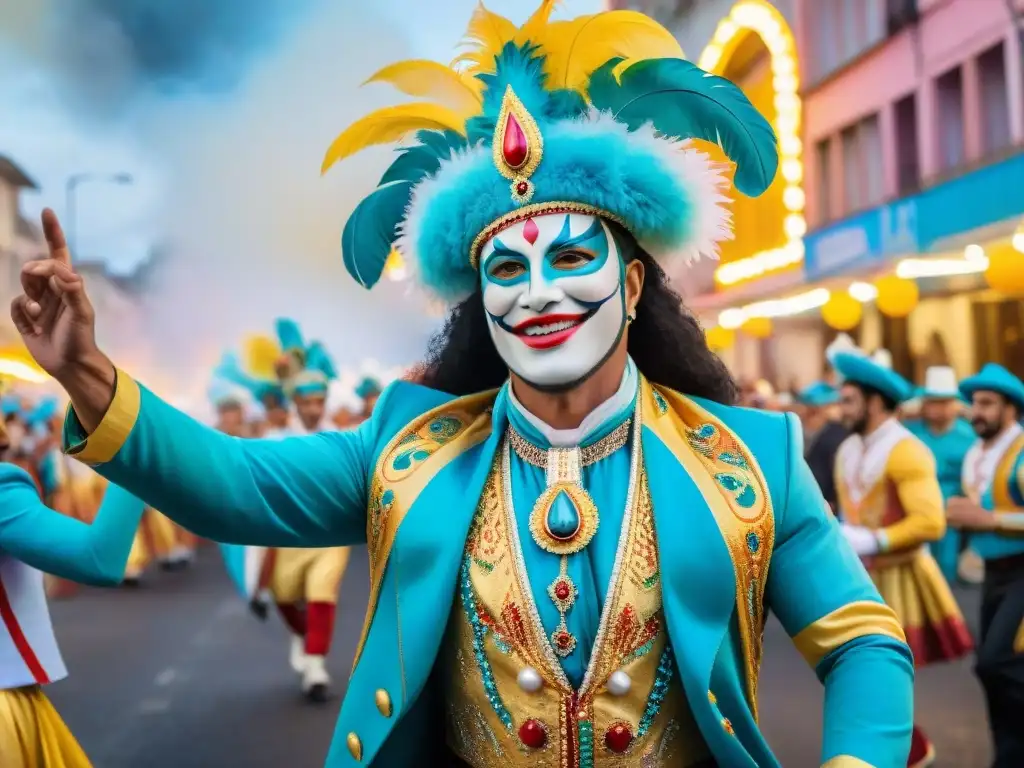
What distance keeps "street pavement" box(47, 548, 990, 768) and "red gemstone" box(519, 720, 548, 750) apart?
3.21 metres

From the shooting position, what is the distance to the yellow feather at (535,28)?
7.60ft

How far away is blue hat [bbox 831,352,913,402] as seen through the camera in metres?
5.51

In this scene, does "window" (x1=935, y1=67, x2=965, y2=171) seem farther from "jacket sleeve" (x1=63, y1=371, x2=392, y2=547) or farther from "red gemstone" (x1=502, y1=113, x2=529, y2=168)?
"jacket sleeve" (x1=63, y1=371, x2=392, y2=547)

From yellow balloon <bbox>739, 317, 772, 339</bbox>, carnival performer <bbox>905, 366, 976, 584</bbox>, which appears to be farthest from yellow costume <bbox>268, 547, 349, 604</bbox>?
yellow balloon <bbox>739, 317, 772, 339</bbox>

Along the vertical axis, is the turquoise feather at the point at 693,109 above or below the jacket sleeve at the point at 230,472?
above

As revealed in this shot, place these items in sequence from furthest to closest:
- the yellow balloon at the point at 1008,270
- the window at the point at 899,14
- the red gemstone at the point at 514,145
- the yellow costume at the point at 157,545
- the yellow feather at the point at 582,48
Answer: the window at the point at 899,14 < the yellow costume at the point at 157,545 < the yellow balloon at the point at 1008,270 < the yellow feather at the point at 582,48 < the red gemstone at the point at 514,145

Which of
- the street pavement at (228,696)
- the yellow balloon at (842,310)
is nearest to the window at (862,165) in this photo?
the yellow balloon at (842,310)

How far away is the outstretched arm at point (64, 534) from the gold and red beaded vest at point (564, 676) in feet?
4.63

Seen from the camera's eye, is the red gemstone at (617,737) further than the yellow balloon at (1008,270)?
No

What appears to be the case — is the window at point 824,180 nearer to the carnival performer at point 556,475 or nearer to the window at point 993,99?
the window at point 993,99

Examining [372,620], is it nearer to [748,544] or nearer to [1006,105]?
[748,544]

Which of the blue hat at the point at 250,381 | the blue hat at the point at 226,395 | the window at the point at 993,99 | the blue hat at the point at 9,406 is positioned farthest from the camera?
the window at the point at 993,99

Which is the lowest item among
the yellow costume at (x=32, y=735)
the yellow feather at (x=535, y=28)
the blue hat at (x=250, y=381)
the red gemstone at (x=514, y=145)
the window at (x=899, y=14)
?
the yellow costume at (x=32, y=735)

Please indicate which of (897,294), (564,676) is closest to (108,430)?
(564,676)
